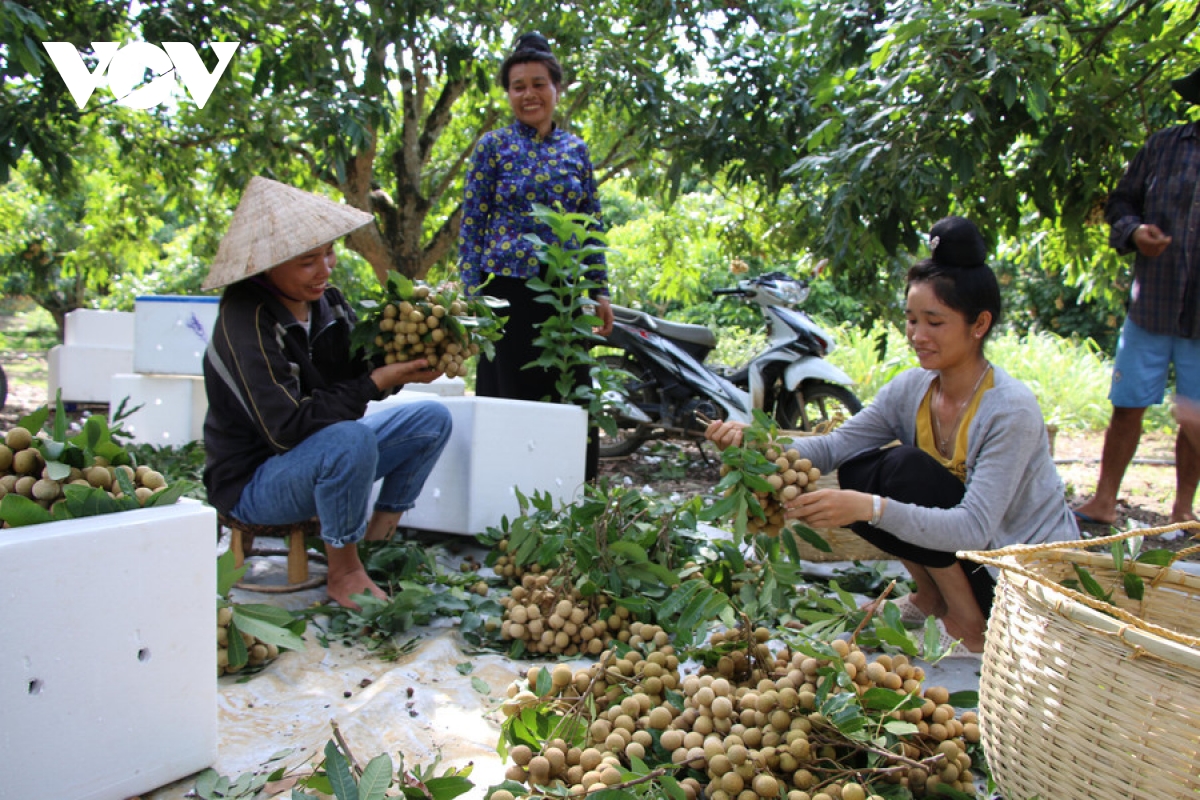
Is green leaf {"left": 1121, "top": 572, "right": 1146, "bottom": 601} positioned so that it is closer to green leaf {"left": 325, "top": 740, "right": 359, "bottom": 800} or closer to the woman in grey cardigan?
the woman in grey cardigan

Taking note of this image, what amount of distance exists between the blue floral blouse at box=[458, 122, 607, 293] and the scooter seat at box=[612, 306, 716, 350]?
6.29 feet

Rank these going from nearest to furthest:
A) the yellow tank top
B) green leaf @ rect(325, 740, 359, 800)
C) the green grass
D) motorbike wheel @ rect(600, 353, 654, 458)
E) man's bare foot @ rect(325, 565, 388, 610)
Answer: green leaf @ rect(325, 740, 359, 800) < the yellow tank top < man's bare foot @ rect(325, 565, 388, 610) < motorbike wheel @ rect(600, 353, 654, 458) < the green grass

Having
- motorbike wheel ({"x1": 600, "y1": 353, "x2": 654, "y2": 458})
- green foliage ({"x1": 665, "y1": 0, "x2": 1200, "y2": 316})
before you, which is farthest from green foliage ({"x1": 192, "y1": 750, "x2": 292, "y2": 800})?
motorbike wheel ({"x1": 600, "y1": 353, "x2": 654, "y2": 458})

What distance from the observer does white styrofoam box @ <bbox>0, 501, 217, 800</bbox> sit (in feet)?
4.53

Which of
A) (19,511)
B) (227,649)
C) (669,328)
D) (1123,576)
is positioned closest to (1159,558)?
(1123,576)

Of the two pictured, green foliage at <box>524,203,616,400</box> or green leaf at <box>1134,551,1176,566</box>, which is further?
green foliage at <box>524,203,616,400</box>

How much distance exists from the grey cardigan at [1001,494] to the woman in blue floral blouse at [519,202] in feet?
5.68

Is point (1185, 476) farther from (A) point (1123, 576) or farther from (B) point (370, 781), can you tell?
(B) point (370, 781)

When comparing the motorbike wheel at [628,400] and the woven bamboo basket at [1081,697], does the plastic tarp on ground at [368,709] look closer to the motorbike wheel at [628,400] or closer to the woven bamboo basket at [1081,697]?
the woven bamboo basket at [1081,697]

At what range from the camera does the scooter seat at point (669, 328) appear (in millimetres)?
5508

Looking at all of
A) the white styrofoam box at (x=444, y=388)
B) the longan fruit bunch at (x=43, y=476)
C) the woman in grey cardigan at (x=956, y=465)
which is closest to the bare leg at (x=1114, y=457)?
the woman in grey cardigan at (x=956, y=465)

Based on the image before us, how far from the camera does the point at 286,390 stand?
7.61 ft

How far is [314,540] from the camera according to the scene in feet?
9.14

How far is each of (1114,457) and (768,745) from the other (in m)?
3.04
